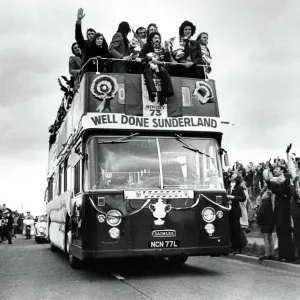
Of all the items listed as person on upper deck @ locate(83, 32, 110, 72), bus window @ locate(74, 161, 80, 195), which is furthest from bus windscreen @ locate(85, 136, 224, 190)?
person on upper deck @ locate(83, 32, 110, 72)

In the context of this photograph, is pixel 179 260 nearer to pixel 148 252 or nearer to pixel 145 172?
pixel 148 252

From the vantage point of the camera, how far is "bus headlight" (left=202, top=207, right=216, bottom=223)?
962cm

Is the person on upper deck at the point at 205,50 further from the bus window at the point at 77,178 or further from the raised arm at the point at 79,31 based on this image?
the bus window at the point at 77,178

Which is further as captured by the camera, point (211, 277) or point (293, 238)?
point (293, 238)

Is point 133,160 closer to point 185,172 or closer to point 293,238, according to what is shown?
point 185,172

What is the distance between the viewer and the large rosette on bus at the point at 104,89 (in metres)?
10.1

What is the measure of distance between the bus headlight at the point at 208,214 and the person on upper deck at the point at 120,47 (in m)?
3.34

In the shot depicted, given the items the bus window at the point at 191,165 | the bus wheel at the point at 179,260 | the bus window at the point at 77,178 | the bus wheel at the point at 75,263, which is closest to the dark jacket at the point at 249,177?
the bus wheel at the point at 179,260

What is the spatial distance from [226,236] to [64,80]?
736 centimetres

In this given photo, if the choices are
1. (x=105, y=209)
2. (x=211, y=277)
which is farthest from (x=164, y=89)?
(x=211, y=277)

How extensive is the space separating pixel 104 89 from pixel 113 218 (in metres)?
2.52

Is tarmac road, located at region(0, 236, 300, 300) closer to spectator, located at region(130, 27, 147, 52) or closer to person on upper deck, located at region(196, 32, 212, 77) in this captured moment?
person on upper deck, located at region(196, 32, 212, 77)

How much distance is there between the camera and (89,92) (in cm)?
1012

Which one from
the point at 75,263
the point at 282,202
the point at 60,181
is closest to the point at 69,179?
the point at 75,263
